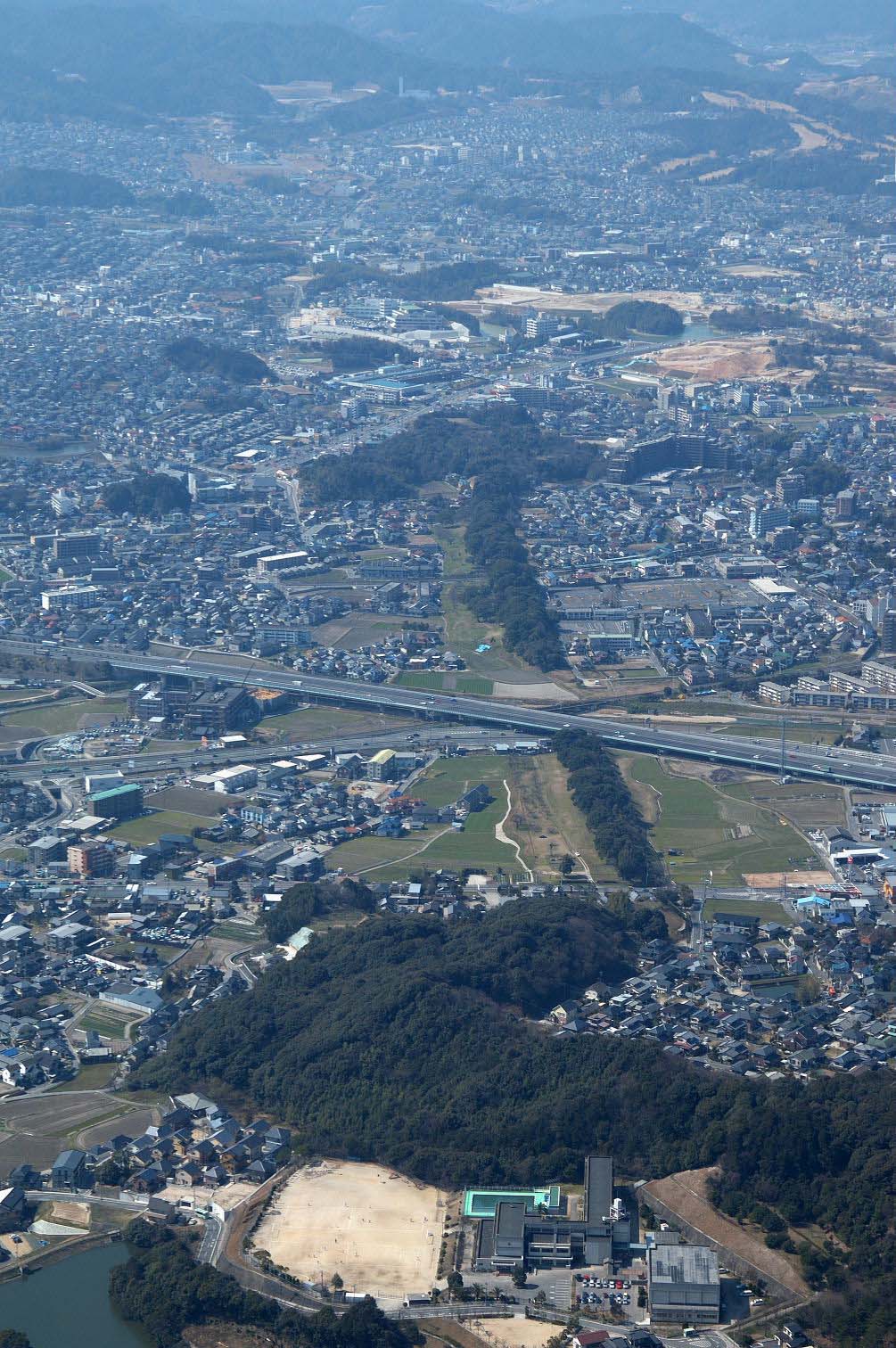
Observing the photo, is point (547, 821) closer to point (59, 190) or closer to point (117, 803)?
point (117, 803)

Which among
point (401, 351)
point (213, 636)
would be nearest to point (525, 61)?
point (401, 351)

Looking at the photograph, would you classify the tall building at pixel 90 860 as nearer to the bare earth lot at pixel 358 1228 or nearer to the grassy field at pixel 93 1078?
the grassy field at pixel 93 1078

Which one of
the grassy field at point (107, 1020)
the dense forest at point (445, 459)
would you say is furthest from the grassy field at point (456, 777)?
the dense forest at point (445, 459)

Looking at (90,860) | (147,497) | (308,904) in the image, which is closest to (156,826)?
(90,860)

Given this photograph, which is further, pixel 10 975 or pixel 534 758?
pixel 534 758

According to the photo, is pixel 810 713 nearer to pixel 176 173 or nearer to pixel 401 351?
pixel 401 351
